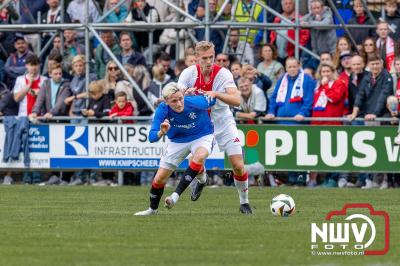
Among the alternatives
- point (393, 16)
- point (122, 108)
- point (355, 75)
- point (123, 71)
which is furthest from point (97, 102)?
point (393, 16)

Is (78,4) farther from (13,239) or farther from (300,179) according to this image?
(13,239)

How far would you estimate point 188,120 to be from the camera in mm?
17625

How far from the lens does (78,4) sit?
29141 mm

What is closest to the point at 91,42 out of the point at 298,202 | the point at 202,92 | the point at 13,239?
the point at 298,202

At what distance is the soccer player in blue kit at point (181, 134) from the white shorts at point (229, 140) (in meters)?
0.48

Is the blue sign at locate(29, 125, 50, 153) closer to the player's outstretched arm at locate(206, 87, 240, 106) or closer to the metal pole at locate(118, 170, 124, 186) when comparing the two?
the metal pole at locate(118, 170, 124, 186)

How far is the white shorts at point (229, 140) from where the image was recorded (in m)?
18.3

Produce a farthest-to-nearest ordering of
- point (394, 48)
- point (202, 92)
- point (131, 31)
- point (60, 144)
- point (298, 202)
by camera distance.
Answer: point (131, 31)
point (60, 144)
point (394, 48)
point (298, 202)
point (202, 92)

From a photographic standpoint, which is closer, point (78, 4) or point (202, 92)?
point (202, 92)

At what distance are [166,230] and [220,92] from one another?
2.94 metres

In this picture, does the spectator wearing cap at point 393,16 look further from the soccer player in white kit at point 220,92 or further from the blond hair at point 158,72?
the soccer player in white kit at point 220,92

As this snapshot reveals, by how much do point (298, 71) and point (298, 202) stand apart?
5027mm

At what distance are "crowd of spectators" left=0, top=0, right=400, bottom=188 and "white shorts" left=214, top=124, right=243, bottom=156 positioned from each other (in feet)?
20.5

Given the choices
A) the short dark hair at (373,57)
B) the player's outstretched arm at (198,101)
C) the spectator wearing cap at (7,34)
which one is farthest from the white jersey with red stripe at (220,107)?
the spectator wearing cap at (7,34)
